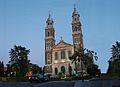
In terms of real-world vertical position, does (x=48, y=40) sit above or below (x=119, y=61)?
above

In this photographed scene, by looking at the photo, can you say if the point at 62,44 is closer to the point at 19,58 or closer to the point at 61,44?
the point at 61,44

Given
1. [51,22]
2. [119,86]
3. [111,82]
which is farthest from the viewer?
[51,22]

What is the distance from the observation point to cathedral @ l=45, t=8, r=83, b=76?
107912 millimetres

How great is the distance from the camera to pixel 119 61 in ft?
222

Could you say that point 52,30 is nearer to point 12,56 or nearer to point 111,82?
point 12,56

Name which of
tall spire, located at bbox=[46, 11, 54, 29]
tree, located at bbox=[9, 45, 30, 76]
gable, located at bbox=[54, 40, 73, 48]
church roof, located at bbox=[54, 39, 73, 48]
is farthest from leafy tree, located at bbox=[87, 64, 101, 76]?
tall spire, located at bbox=[46, 11, 54, 29]

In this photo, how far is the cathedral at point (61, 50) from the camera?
108 m

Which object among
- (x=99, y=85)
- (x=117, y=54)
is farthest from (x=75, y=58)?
(x=99, y=85)

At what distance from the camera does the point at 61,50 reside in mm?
110188

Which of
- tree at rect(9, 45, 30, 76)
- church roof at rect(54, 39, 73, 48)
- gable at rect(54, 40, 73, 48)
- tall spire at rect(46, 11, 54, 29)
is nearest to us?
tree at rect(9, 45, 30, 76)

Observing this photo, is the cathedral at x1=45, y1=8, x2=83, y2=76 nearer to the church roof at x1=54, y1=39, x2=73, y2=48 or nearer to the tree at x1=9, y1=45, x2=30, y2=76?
the church roof at x1=54, y1=39, x2=73, y2=48

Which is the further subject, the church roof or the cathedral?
the church roof

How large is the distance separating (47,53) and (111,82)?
321 feet

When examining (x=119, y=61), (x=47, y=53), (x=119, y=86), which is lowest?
(x=119, y=86)
